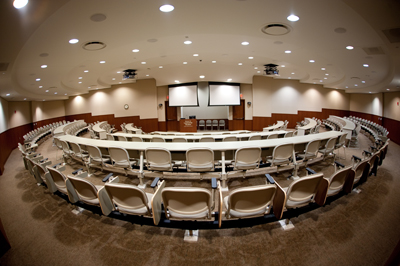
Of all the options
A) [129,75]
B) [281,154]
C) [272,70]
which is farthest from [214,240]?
[129,75]

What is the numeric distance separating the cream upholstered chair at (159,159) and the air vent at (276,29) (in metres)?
3.44

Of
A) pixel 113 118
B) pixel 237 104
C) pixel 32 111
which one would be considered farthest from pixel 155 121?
pixel 32 111

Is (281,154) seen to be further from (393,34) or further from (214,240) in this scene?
(393,34)

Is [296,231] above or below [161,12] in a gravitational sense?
below

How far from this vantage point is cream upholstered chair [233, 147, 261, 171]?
3941 millimetres

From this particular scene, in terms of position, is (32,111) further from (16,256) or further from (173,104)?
(16,256)

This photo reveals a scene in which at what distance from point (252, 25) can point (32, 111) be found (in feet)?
63.6

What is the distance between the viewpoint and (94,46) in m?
4.59

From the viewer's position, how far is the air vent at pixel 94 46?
442cm

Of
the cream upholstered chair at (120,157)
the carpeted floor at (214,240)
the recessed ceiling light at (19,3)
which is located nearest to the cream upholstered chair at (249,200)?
the carpeted floor at (214,240)

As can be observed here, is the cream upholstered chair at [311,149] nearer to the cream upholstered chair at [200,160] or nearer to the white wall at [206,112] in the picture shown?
the cream upholstered chair at [200,160]

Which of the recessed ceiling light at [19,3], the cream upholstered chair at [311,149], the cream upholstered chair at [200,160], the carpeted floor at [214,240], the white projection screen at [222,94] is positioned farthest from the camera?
the white projection screen at [222,94]

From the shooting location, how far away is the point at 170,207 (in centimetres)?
230

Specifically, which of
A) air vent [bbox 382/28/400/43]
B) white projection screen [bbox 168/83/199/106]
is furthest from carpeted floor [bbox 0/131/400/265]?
white projection screen [bbox 168/83/199/106]
